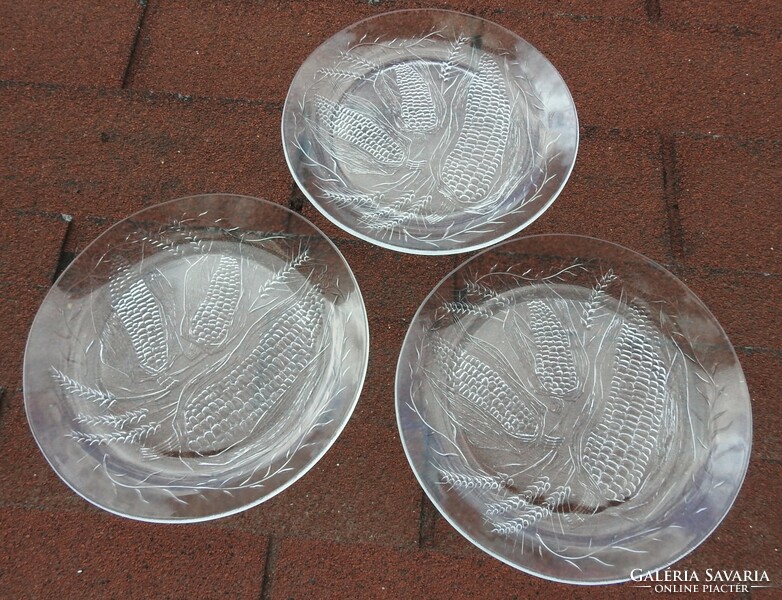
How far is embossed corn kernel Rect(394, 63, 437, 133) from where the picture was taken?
0.83 metres

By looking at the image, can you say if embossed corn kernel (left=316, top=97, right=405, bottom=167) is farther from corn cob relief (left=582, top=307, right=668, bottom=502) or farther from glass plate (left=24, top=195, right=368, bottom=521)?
corn cob relief (left=582, top=307, right=668, bottom=502)

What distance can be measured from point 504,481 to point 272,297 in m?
0.37

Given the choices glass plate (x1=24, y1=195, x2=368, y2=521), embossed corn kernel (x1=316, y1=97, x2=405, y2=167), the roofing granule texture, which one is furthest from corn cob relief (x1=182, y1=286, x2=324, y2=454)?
embossed corn kernel (x1=316, y1=97, x2=405, y2=167)

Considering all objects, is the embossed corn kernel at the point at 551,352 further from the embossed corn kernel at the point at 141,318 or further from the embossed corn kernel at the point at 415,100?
the embossed corn kernel at the point at 141,318

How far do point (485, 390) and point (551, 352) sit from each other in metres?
0.10

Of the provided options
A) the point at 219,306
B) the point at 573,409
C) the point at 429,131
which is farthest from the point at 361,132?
the point at 573,409

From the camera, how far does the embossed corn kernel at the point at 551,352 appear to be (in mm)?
725

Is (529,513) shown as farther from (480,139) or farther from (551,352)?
(480,139)

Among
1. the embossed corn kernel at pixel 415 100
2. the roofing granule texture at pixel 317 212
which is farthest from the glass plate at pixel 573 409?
the embossed corn kernel at pixel 415 100

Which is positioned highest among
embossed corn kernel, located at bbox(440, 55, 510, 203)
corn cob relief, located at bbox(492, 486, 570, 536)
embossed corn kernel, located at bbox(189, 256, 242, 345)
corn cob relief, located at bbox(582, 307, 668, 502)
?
embossed corn kernel, located at bbox(440, 55, 510, 203)

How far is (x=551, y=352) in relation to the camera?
735 mm

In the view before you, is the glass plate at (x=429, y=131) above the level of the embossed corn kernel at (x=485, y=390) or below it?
above

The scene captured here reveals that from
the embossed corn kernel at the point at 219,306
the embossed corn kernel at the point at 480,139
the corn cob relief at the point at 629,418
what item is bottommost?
the corn cob relief at the point at 629,418

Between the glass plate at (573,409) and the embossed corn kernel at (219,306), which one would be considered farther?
the embossed corn kernel at (219,306)
